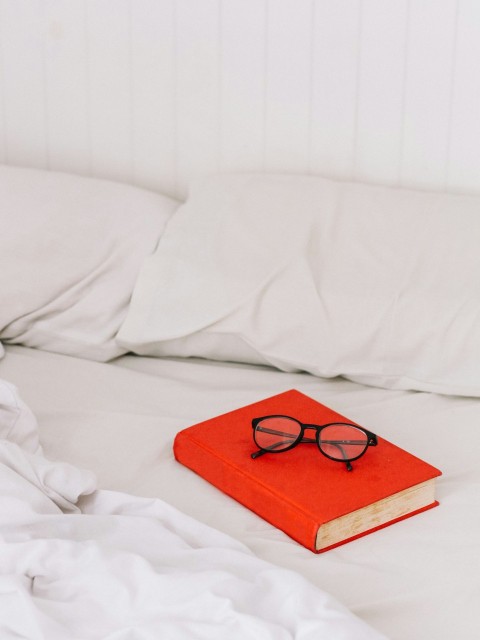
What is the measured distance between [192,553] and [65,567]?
0.13 metres

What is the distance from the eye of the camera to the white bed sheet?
1.00m

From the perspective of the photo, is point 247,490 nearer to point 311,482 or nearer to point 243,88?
point 311,482

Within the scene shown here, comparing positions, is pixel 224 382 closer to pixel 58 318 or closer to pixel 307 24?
pixel 58 318

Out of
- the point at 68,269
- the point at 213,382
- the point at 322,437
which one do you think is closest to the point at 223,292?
the point at 213,382

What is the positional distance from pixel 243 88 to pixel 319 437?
2.69 feet

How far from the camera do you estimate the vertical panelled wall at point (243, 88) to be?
165 centimetres

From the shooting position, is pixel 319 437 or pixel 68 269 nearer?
pixel 319 437

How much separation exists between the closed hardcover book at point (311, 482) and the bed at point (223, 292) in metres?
0.02

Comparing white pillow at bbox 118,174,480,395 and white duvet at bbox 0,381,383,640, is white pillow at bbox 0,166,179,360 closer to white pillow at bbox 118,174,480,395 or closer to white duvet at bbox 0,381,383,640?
white pillow at bbox 118,174,480,395

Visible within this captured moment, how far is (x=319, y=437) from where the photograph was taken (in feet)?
3.84

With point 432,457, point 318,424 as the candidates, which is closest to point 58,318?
point 318,424

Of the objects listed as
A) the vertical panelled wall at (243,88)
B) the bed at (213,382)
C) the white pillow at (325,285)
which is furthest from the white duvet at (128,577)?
the vertical panelled wall at (243,88)

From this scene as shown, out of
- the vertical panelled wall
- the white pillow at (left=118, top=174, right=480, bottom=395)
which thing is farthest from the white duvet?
the vertical panelled wall

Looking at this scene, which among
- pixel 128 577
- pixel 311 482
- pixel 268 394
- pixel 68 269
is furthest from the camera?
pixel 68 269
